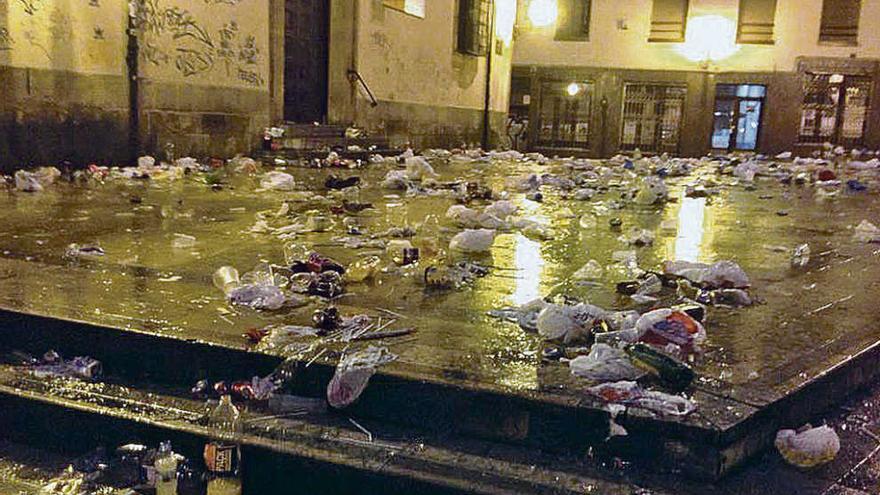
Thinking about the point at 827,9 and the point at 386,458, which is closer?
the point at 386,458

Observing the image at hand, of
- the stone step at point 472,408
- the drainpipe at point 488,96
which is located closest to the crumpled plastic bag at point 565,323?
the stone step at point 472,408

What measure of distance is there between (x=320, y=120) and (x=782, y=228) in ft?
31.2

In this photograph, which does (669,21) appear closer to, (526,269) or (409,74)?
(409,74)

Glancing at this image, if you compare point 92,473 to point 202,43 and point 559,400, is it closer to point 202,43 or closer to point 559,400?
point 559,400

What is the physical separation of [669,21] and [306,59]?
14.6m

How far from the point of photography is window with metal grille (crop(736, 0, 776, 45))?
22891mm

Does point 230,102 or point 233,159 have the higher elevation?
point 230,102

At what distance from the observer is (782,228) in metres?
6.35

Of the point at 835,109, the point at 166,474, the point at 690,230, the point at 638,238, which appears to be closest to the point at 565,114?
the point at 835,109

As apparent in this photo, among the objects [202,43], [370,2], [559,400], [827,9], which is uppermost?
[827,9]

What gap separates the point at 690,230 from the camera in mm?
6070

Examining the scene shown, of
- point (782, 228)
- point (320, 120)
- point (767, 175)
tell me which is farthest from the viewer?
point (320, 120)

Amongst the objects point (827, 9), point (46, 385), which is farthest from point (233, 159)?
point (827, 9)

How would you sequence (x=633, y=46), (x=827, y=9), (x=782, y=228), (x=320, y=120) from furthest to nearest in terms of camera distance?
(x=633, y=46), (x=827, y=9), (x=320, y=120), (x=782, y=228)
